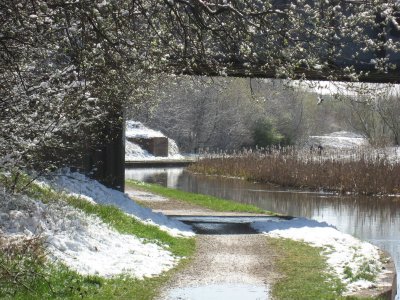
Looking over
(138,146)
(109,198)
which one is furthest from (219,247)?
(138,146)

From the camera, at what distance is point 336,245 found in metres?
12.9

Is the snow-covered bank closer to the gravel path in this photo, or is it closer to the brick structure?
the brick structure

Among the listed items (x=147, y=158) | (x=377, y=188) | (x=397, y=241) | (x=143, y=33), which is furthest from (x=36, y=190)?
(x=147, y=158)

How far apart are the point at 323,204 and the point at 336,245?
11.6m

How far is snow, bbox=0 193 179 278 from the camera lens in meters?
8.84

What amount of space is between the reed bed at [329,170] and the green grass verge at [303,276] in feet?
52.4

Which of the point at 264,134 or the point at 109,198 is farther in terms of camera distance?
the point at 264,134

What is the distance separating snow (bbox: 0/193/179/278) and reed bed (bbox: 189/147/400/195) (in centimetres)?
1858

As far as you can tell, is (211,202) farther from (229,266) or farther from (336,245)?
(229,266)

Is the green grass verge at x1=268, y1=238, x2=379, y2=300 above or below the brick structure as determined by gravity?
below

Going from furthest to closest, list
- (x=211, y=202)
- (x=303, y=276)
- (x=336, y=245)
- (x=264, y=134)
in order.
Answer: (x=264, y=134)
(x=211, y=202)
(x=336, y=245)
(x=303, y=276)

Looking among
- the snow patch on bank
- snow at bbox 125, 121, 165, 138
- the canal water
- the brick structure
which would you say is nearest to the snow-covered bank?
snow at bbox 125, 121, 165, 138

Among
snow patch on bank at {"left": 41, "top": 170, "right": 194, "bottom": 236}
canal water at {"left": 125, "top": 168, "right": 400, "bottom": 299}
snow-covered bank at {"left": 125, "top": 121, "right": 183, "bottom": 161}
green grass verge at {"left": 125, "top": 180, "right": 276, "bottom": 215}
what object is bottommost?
canal water at {"left": 125, "top": 168, "right": 400, "bottom": 299}

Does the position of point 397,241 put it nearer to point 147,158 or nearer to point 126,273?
point 126,273
